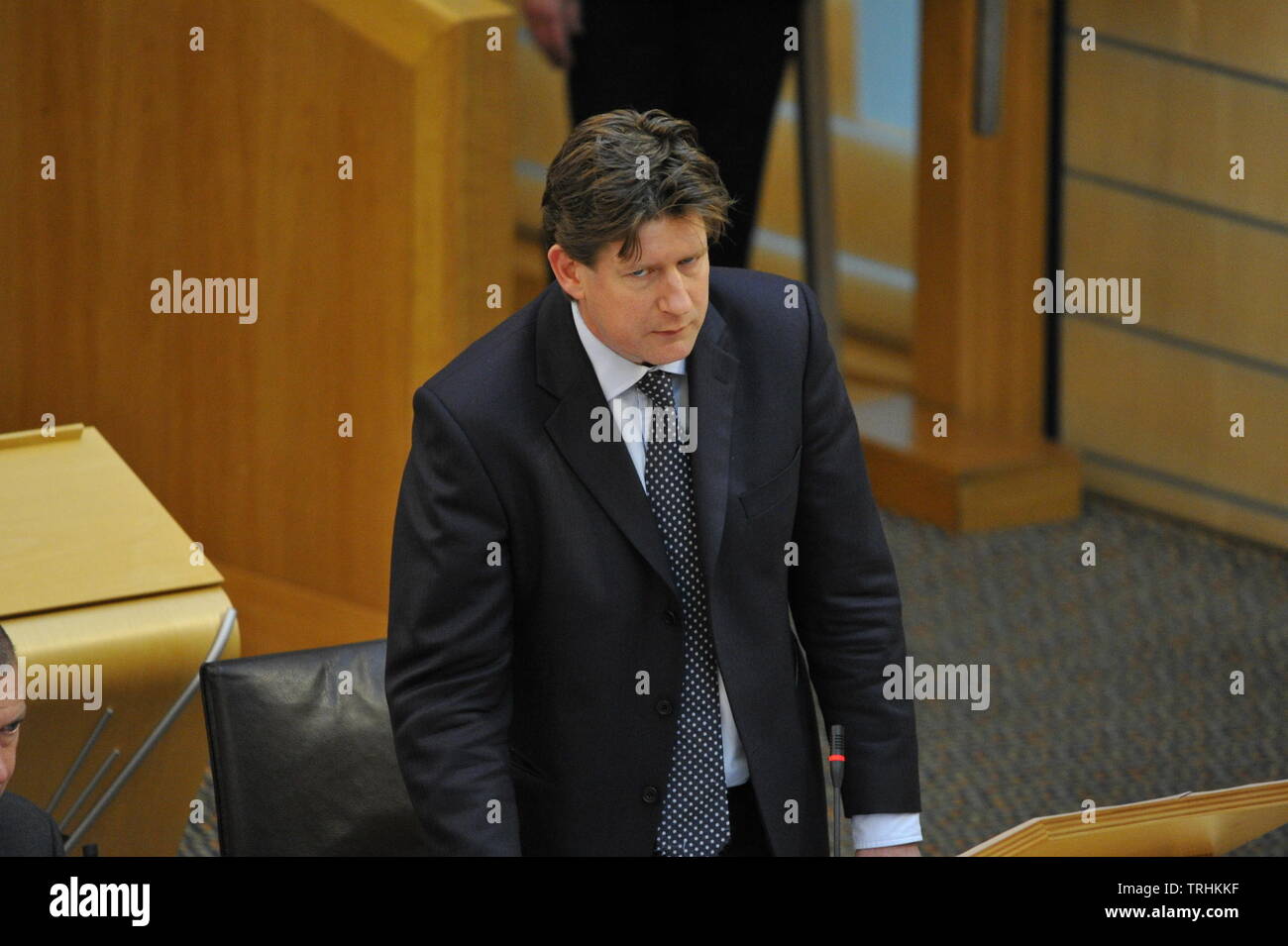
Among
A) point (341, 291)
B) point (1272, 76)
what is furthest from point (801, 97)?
point (341, 291)

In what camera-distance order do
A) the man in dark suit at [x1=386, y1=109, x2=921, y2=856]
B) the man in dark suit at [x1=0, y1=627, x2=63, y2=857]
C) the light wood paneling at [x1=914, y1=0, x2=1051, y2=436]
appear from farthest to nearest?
the light wood paneling at [x1=914, y1=0, x2=1051, y2=436] < the man in dark suit at [x1=0, y1=627, x2=63, y2=857] < the man in dark suit at [x1=386, y1=109, x2=921, y2=856]

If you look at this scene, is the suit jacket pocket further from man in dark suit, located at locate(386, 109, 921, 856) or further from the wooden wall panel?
the wooden wall panel

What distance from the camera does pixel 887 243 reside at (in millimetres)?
6047

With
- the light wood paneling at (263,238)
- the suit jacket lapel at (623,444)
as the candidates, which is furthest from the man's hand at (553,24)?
the suit jacket lapel at (623,444)

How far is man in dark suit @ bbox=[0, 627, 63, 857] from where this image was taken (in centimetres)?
219

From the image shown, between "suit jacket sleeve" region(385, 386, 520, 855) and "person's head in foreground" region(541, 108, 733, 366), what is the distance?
0.22 m

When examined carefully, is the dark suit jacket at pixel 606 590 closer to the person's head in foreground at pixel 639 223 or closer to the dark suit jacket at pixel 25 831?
the person's head in foreground at pixel 639 223

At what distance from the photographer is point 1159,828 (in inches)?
64.4

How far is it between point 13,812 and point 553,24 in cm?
238

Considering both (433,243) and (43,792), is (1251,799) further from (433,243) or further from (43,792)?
(433,243)

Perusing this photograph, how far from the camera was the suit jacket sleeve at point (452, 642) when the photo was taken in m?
1.95

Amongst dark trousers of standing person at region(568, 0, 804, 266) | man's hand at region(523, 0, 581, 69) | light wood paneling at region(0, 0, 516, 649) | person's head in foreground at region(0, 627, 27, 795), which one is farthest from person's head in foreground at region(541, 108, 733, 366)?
dark trousers of standing person at region(568, 0, 804, 266)

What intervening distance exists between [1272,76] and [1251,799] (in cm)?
338

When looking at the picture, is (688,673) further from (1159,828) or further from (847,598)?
(1159,828)
